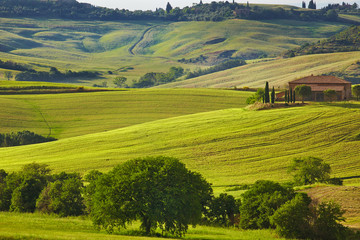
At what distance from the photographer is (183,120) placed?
9269 centimetres

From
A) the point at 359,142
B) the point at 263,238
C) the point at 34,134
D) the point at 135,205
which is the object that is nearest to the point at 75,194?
the point at 135,205

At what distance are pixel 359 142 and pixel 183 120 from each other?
3177 centimetres

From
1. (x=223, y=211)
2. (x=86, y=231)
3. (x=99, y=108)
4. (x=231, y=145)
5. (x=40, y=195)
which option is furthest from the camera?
(x=99, y=108)

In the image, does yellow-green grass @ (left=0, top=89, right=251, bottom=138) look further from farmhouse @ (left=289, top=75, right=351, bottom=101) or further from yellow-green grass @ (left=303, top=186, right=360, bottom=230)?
yellow-green grass @ (left=303, top=186, right=360, bottom=230)

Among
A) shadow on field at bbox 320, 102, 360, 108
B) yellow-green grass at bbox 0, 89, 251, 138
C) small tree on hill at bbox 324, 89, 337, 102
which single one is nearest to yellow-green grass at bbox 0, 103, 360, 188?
shadow on field at bbox 320, 102, 360, 108

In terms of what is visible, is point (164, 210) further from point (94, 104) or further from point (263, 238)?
point (94, 104)

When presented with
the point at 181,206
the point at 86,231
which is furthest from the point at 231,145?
the point at 86,231

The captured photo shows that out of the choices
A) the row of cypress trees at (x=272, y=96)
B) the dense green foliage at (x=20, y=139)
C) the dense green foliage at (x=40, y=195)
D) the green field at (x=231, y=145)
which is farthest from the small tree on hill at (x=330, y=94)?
the dense green foliage at (x=40, y=195)

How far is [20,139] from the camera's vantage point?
3701 inches

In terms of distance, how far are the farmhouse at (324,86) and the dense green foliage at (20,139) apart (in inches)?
1981

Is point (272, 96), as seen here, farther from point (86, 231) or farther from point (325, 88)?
point (86, 231)

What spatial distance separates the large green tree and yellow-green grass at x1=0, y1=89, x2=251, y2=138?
61540 mm

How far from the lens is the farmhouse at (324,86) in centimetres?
10031

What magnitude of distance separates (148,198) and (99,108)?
8380 cm
